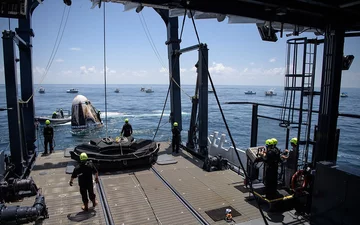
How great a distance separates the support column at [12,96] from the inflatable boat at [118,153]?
6.76 ft

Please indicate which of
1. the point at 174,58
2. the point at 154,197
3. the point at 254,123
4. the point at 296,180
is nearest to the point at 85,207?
the point at 154,197

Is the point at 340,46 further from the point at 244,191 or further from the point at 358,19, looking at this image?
the point at 244,191

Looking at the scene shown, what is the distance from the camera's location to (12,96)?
377 inches

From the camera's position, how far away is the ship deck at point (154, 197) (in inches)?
267

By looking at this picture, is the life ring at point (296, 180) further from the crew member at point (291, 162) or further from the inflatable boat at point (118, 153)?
the inflatable boat at point (118, 153)

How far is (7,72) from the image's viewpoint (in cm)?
955

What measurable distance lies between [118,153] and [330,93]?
8.68 m

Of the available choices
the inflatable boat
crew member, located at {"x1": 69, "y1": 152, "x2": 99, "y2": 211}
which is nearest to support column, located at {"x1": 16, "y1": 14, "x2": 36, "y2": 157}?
the inflatable boat

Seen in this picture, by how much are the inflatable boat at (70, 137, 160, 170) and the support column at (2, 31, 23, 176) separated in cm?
206

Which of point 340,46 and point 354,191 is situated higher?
point 340,46

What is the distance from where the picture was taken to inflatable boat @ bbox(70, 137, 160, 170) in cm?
1036

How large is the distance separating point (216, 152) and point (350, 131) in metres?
30.5

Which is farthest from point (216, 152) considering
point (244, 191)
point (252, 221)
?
point (252, 221)

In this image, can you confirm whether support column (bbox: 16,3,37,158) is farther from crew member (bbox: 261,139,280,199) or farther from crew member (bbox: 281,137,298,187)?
crew member (bbox: 281,137,298,187)
